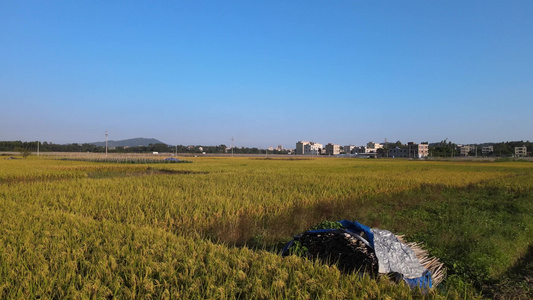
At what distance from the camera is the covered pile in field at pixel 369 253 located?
3531 millimetres

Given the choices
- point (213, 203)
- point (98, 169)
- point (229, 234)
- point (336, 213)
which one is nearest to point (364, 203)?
point (336, 213)

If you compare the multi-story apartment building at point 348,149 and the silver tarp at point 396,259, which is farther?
the multi-story apartment building at point 348,149

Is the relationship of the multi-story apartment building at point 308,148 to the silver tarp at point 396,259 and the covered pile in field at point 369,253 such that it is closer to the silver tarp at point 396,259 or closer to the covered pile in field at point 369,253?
the covered pile in field at point 369,253

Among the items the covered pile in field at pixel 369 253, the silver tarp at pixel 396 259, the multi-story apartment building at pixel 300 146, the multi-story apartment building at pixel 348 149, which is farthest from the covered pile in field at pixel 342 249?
the multi-story apartment building at pixel 348 149

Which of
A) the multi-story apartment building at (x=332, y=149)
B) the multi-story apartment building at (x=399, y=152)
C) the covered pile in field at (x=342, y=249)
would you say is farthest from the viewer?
the multi-story apartment building at (x=332, y=149)

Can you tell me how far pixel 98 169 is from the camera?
25703 millimetres

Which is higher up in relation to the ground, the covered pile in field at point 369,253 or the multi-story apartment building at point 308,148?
the multi-story apartment building at point 308,148

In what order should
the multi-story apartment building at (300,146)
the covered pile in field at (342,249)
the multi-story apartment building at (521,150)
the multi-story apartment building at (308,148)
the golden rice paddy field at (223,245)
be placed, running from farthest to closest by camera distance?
the multi-story apartment building at (300,146), the multi-story apartment building at (308,148), the multi-story apartment building at (521,150), the covered pile in field at (342,249), the golden rice paddy field at (223,245)

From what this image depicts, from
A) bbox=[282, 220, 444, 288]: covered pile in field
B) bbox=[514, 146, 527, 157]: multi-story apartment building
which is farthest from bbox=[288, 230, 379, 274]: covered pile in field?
bbox=[514, 146, 527, 157]: multi-story apartment building

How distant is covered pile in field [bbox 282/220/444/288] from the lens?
353cm

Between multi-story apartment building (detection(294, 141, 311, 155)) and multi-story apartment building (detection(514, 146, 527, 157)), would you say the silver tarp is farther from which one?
multi-story apartment building (detection(514, 146, 527, 157))

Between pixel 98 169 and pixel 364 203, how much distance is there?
76.3 feet

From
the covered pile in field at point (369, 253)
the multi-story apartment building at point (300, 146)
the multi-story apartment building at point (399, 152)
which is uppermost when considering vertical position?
the multi-story apartment building at point (300, 146)

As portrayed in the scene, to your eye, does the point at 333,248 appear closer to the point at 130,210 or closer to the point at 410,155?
the point at 130,210
